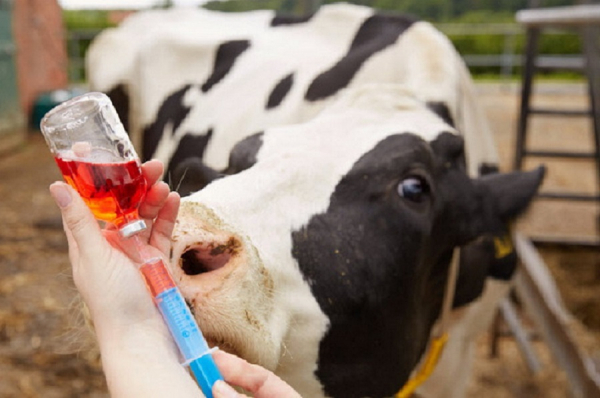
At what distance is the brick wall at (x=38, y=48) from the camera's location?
10250 mm

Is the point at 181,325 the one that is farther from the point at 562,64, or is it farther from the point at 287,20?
the point at 562,64

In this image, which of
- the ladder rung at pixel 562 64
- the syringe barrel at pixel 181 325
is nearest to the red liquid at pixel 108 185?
the syringe barrel at pixel 181 325

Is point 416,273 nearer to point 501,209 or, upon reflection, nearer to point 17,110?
point 501,209

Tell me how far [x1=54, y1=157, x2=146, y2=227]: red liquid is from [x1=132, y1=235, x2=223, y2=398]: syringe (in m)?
0.09

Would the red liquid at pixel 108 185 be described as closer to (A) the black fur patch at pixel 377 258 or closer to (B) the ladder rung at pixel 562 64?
(A) the black fur patch at pixel 377 258

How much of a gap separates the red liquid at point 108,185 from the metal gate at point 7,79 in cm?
901

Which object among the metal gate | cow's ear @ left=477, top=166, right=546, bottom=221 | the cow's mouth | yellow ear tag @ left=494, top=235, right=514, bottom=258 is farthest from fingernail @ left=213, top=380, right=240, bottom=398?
the metal gate

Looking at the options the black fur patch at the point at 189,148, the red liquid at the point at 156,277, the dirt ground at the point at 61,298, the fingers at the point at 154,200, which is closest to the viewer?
the red liquid at the point at 156,277

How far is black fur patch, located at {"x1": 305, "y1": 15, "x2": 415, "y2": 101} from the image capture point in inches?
106

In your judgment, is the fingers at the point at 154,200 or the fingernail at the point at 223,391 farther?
the fingers at the point at 154,200

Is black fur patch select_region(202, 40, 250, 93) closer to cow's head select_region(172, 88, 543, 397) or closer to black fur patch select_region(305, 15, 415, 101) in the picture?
black fur patch select_region(305, 15, 415, 101)

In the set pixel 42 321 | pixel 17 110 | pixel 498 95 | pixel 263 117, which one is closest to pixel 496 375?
pixel 263 117

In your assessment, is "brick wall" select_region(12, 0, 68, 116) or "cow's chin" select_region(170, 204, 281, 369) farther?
"brick wall" select_region(12, 0, 68, 116)

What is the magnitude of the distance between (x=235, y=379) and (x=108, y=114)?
433 mm
